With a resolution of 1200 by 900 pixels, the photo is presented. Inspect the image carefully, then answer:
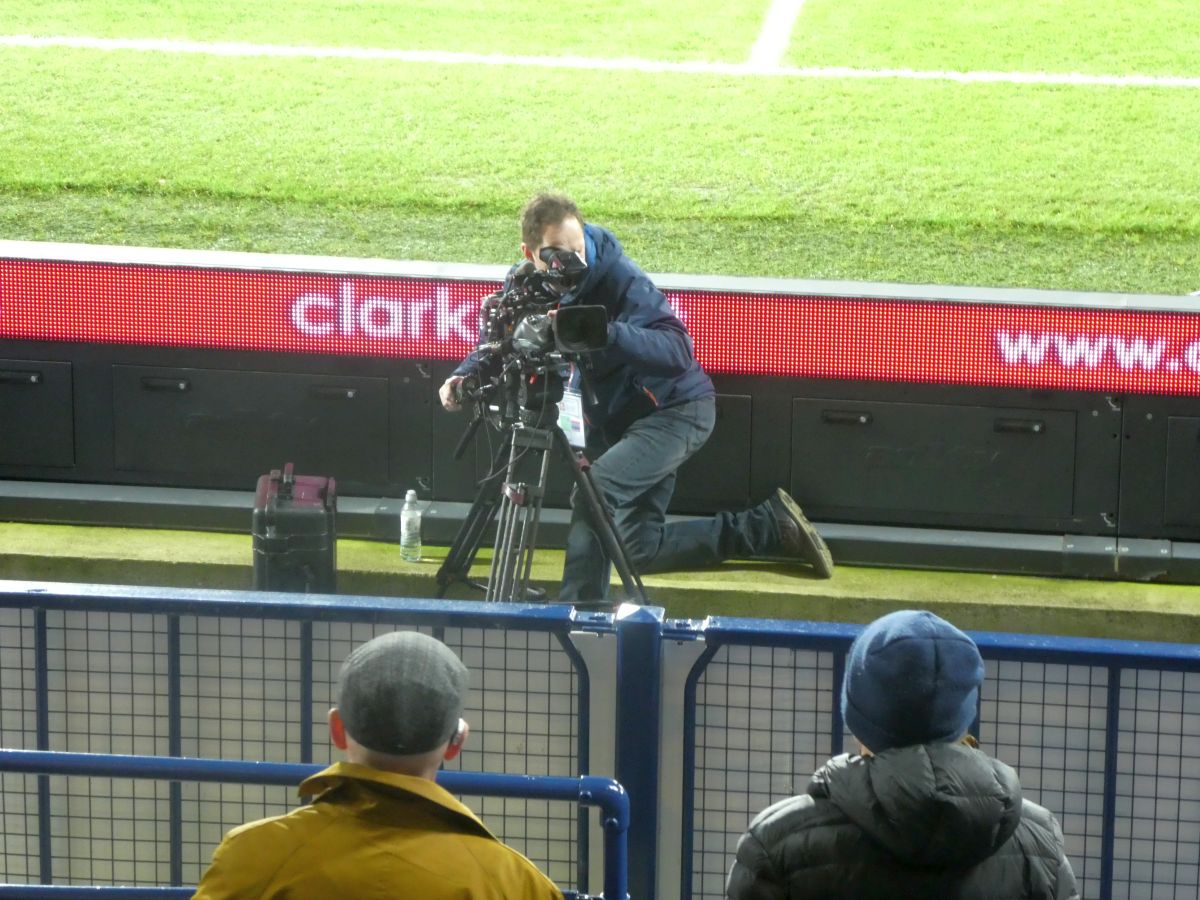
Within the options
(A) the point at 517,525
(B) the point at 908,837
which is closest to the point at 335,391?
(A) the point at 517,525

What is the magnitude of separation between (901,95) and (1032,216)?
5.03 meters

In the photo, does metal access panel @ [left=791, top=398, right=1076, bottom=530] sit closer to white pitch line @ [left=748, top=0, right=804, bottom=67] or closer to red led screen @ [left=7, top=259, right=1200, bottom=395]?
red led screen @ [left=7, top=259, right=1200, bottom=395]

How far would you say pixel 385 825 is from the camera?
2660 millimetres

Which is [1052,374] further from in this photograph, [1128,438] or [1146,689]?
[1146,689]

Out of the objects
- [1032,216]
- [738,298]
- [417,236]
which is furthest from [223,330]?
[1032,216]

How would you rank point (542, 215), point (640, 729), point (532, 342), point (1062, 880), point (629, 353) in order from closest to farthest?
point (1062, 880), point (640, 729), point (532, 342), point (542, 215), point (629, 353)

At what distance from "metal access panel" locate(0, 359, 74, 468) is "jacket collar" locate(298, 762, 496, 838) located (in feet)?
20.9

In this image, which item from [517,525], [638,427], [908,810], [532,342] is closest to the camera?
[908,810]

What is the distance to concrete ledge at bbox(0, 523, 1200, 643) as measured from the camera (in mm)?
8039

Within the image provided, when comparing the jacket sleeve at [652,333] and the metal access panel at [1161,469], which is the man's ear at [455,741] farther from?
the metal access panel at [1161,469]

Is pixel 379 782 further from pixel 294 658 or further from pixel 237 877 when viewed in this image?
pixel 294 658

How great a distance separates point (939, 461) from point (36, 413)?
4223mm

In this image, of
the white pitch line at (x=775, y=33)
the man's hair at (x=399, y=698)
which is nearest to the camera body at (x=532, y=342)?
the man's hair at (x=399, y=698)

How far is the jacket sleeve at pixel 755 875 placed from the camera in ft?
9.48
